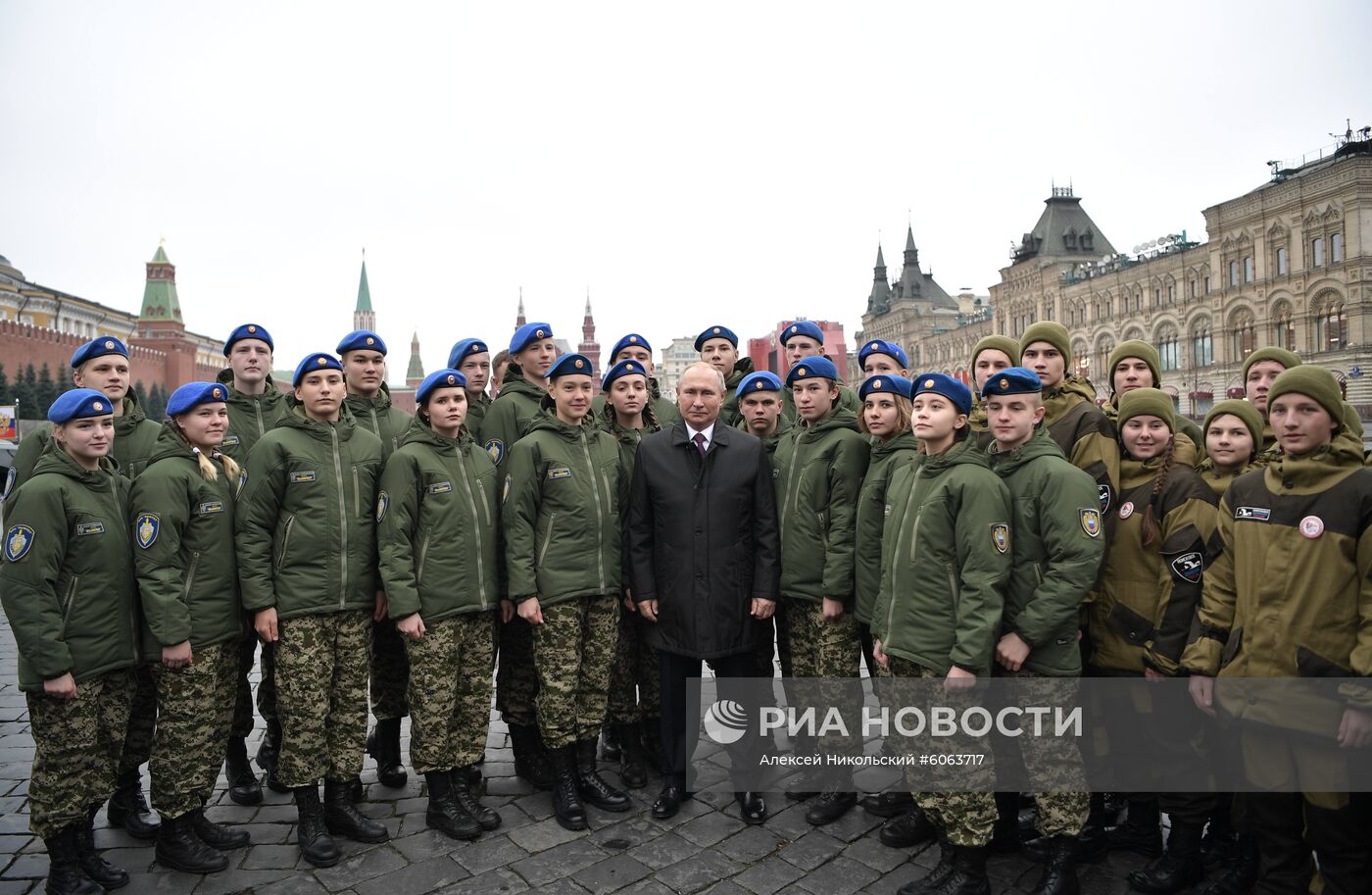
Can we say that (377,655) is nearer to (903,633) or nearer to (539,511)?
(539,511)

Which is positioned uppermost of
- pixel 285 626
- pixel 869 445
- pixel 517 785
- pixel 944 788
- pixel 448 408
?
pixel 448 408

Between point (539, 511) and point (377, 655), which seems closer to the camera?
point (539, 511)

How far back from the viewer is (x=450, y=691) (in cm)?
449

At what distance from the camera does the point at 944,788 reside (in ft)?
12.2

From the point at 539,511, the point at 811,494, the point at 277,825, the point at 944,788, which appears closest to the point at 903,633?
the point at 944,788

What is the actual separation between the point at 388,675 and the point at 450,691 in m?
0.83

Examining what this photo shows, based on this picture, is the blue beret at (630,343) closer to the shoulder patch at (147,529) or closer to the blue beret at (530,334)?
the blue beret at (530,334)

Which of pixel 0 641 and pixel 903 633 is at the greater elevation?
pixel 903 633

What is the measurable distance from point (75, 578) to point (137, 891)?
1.51 meters

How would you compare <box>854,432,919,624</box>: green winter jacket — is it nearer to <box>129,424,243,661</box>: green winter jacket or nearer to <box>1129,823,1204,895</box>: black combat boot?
<box>1129,823,1204,895</box>: black combat boot

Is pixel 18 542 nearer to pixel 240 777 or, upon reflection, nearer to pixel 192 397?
pixel 192 397

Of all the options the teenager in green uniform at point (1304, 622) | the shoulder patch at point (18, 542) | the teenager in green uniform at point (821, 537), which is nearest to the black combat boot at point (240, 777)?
the shoulder patch at point (18, 542)

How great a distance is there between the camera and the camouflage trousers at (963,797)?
12.0 feet

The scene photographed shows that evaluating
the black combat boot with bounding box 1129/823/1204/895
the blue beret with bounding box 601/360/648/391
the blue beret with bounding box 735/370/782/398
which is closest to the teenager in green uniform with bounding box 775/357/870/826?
the blue beret with bounding box 735/370/782/398
